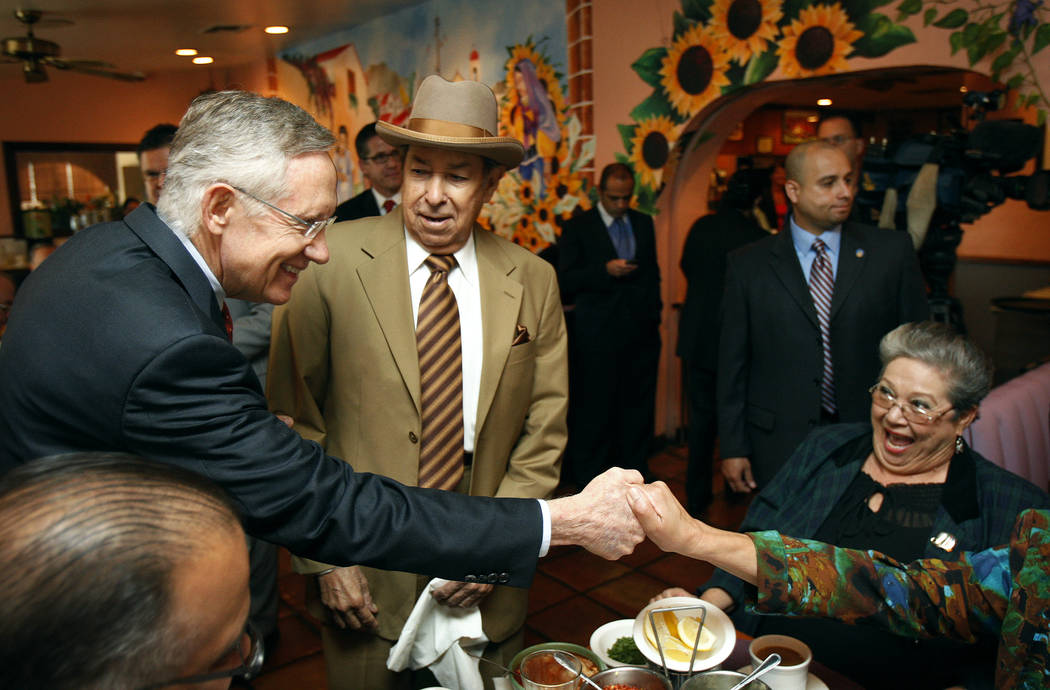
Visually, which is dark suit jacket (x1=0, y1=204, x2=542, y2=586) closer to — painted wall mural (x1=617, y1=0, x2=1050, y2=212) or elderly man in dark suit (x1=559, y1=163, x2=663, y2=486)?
painted wall mural (x1=617, y1=0, x2=1050, y2=212)

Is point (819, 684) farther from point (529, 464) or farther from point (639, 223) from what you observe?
point (639, 223)

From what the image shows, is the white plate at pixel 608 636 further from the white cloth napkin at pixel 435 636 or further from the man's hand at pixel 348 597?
the man's hand at pixel 348 597

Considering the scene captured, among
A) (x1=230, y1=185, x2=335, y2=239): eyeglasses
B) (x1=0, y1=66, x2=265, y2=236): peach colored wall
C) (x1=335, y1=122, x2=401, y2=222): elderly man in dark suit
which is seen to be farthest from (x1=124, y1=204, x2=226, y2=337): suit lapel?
(x1=0, y1=66, x2=265, y2=236): peach colored wall

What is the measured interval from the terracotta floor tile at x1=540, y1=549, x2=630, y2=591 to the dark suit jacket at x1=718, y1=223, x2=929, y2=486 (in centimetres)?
93

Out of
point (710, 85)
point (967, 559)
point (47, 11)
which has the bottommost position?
point (967, 559)

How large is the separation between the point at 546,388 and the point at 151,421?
0.99 metres

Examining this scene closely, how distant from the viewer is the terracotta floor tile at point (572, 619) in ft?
9.89

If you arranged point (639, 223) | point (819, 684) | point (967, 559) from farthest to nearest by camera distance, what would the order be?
point (639, 223), point (967, 559), point (819, 684)

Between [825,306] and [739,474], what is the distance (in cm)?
68

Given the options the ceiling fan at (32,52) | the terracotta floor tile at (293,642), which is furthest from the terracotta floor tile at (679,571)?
the ceiling fan at (32,52)

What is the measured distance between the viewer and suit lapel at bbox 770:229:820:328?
278cm

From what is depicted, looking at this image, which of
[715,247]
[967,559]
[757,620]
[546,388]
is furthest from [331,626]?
[715,247]

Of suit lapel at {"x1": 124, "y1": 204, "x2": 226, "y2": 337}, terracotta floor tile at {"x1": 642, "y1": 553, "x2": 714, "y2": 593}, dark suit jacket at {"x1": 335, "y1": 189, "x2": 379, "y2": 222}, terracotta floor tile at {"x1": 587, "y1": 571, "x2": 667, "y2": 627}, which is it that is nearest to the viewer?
suit lapel at {"x1": 124, "y1": 204, "x2": 226, "y2": 337}

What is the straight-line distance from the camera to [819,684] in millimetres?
1282
